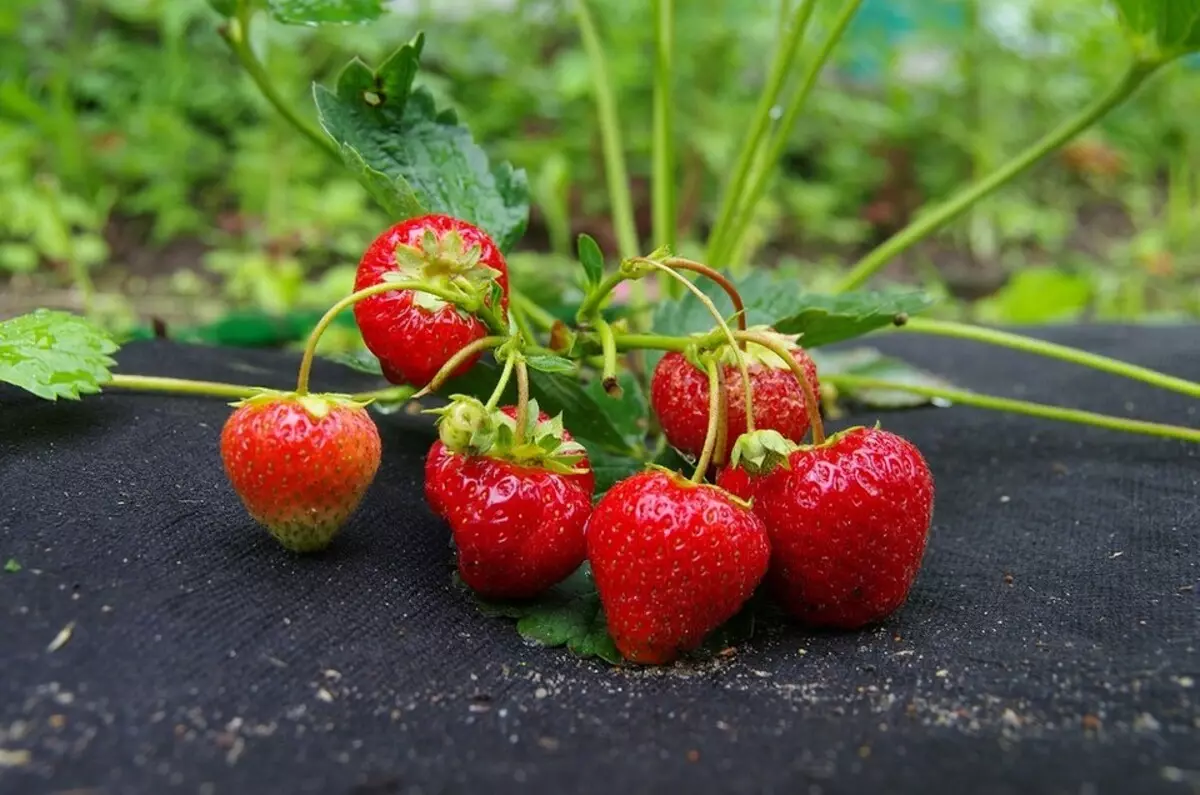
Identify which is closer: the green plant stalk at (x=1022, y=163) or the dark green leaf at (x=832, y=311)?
the dark green leaf at (x=832, y=311)

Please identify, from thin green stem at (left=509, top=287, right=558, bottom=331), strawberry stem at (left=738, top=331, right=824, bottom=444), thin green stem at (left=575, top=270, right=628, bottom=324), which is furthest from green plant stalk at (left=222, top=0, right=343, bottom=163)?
strawberry stem at (left=738, top=331, right=824, bottom=444)

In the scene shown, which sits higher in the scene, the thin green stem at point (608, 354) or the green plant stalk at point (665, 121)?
the green plant stalk at point (665, 121)

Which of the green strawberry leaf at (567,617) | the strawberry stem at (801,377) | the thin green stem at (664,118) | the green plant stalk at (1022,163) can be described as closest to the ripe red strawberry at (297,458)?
the green strawberry leaf at (567,617)

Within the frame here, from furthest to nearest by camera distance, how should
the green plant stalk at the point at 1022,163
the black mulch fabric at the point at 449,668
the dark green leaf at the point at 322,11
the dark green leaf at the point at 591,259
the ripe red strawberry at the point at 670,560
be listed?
the green plant stalk at the point at 1022,163 < the dark green leaf at the point at 322,11 < the dark green leaf at the point at 591,259 < the ripe red strawberry at the point at 670,560 < the black mulch fabric at the point at 449,668

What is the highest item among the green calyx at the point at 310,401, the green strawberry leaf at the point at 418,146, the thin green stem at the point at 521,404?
the green strawberry leaf at the point at 418,146

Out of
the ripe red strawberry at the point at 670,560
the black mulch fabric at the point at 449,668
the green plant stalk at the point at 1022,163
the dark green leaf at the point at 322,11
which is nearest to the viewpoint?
the black mulch fabric at the point at 449,668

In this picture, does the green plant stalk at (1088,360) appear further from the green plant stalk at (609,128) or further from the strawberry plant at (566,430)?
the green plant stalk at (609,128)

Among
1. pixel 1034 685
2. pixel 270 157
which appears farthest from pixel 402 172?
pixel 270 157

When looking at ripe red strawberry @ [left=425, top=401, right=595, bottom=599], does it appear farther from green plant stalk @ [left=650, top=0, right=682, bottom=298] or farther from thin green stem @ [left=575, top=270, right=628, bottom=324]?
green plant stalk @ [left=650, top=0, right=682, bottom=298]
